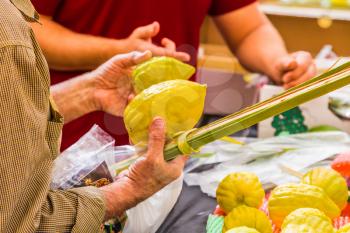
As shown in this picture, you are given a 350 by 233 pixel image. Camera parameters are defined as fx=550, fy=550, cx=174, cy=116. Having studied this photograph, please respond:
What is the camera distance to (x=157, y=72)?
1.03 meters

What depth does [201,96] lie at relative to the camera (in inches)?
36.2

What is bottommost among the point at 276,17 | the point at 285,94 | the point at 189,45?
the point at 276,17

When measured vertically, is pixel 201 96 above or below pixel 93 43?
above

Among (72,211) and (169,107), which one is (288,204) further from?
(72,211)

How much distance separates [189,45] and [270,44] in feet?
0.97

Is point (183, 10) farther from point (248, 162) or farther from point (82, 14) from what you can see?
point (248, 162)

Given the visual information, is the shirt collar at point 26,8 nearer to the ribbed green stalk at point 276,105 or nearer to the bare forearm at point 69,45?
the ribbed green stalk at point 276,105

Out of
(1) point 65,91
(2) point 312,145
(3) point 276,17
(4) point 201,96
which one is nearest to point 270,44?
(2) point 312,145

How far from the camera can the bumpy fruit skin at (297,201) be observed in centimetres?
92

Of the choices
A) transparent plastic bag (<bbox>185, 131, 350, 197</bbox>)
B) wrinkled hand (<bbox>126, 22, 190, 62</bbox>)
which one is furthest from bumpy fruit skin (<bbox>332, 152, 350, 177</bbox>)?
wrinkled hand (<bbox>126, 22, 190, 62</bbox>)

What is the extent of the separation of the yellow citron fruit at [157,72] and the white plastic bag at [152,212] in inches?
8.5

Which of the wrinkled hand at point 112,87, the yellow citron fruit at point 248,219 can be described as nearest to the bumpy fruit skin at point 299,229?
the yellow citron fruit at point 248,219

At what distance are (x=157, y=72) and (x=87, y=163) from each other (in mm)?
212

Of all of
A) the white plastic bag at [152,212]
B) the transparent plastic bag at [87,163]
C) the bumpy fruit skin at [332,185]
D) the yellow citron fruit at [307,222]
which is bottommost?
the white plastic bag at [152,212]
